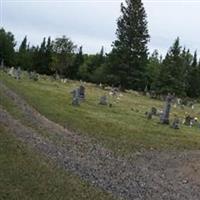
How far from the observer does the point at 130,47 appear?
72.7 metres

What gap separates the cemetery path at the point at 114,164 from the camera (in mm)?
20156

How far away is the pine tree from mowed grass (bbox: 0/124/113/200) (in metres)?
51.4

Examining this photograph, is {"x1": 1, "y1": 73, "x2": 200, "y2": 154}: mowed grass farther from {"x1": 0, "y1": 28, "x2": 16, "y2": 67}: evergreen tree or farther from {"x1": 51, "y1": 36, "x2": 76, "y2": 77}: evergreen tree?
{"x1": 0, "y1": 28, "x2": 16, "y2": 67}: evergreen tree

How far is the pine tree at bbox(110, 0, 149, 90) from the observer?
235 feet

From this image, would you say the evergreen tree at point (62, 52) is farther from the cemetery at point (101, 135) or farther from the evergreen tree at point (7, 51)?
the cemetery at point (101, 135)

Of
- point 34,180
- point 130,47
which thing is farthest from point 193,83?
point 34,180

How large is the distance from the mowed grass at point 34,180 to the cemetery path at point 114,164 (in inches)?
38.2

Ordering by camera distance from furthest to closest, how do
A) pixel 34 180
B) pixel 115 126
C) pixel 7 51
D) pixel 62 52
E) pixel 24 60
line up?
pixel 24 60 < pixel 7 51 < pixel 62 52 < pixel 115 126 < pixel 34 180

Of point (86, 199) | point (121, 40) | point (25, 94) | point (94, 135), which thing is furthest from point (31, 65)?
point (86, 199)

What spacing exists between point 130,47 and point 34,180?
56.8m

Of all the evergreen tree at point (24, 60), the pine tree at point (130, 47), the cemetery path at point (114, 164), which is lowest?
the cemetery path at point (114, 164)

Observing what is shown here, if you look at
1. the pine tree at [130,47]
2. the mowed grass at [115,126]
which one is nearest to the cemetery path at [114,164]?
the mowed grass at [115,126]

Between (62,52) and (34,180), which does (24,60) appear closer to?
(62,52)

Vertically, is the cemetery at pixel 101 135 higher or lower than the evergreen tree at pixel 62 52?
lower
